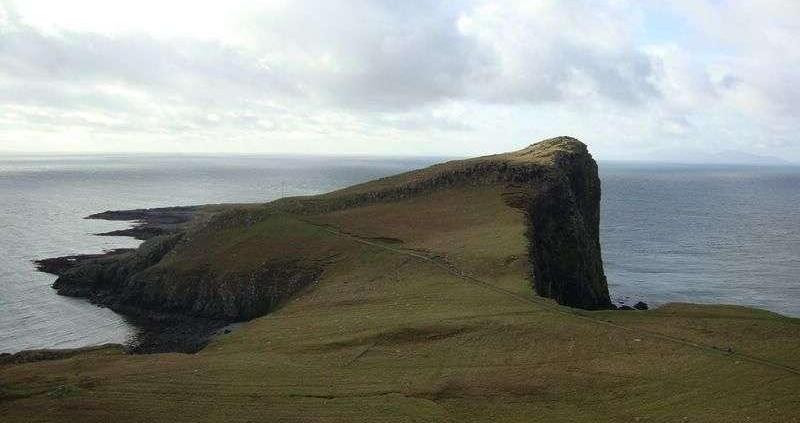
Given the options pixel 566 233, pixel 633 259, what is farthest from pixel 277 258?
pixel 633 259

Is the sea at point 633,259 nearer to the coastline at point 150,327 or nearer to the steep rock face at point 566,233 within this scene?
the coastline at point 150,327

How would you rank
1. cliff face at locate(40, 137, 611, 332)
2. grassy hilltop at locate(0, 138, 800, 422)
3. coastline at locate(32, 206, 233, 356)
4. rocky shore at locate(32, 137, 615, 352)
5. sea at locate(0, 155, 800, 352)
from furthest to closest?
cliff face at locate(40, 137, 611, 332) < sea at locate(0, 155, 800, 352) < rocky shore at locate(32, 137, 615, 352) < coastline at locate(32, 206, 233, 356) < grassy hilltop at locate(0, 138, 800, 422)

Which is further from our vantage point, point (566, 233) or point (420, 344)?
point (566, 233)

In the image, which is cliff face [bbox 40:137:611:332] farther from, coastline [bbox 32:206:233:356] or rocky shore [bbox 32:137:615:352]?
coastline [bbox 32:206:233:356]

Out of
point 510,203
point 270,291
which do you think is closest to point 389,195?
point 510,203

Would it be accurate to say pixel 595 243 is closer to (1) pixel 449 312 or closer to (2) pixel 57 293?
(1) pixel 449 312

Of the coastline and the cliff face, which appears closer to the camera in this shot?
the coastline

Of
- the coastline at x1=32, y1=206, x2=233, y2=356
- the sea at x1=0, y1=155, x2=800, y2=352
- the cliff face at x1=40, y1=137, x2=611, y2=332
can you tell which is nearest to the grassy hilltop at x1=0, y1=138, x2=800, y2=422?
the cliff face at x1=40, y1=137, x2=611, y2=332

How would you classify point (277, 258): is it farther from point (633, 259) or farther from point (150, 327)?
point (633, 259)
